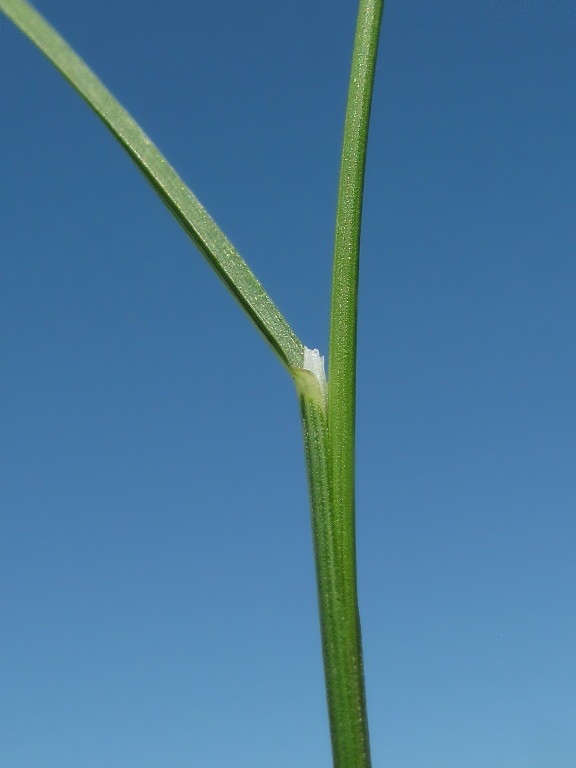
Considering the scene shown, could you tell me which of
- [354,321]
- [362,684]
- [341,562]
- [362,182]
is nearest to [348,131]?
[362,182]

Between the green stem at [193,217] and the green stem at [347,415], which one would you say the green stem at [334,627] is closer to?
the green stem at [347,415]

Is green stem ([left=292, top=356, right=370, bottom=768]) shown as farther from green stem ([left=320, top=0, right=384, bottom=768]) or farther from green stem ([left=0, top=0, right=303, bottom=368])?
green stem ([left=0, top=0, right=303, bottom=368])

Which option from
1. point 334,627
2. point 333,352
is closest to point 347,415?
point 333,352

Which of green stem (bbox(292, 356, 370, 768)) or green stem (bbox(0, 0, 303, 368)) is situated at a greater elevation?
green stem (bbox(0, 0, 303, 368))

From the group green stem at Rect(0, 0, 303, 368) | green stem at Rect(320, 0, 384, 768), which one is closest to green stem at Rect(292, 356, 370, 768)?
green stem at Rect(320, 0, 384, 768)

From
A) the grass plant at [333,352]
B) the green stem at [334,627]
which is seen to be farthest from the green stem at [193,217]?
the green stem at [334,627]

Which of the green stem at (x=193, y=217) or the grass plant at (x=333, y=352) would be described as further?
the green stem at (x=193, y=217)

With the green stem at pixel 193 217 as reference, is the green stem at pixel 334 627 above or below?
below

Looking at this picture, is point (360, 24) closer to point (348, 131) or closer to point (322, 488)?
point (348, 131)
